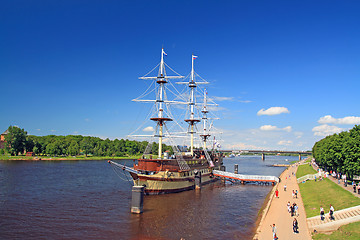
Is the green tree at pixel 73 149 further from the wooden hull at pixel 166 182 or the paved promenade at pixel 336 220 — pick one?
the paved promenade at pixel 336 220

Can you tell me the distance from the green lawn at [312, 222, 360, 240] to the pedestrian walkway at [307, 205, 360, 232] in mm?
848

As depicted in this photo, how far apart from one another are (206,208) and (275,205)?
1163 cm

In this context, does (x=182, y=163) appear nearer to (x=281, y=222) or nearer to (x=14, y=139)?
(x=281, y=222)

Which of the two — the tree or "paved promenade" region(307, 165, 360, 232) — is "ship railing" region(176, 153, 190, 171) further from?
the tree

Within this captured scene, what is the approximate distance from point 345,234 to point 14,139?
522ft

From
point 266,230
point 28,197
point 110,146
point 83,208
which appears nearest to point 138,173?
point 83,208

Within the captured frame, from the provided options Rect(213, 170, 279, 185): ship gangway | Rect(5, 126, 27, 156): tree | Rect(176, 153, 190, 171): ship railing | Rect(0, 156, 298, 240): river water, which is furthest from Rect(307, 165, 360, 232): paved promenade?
Rect(5, 126, 27, 156): tree

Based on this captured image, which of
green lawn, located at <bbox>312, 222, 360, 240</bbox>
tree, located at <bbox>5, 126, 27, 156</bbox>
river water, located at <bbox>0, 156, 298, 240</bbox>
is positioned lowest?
river water, located at <bbox>0, 156, 298, 240</bbox>

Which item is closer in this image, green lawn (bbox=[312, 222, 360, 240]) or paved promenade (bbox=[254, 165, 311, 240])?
green lawn (bbox=[312, 222, 360, 240])

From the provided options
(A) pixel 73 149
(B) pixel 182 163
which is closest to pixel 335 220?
(B) pixel 182 163

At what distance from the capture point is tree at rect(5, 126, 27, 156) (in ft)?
466

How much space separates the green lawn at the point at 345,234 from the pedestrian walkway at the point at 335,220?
0.85m

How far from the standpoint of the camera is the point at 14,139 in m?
141

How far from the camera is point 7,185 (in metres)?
59.8
